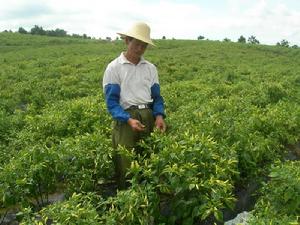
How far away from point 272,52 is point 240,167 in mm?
33391

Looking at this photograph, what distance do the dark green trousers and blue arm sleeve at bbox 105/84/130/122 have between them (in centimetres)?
19

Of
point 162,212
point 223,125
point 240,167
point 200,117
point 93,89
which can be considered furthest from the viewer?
point 93,89

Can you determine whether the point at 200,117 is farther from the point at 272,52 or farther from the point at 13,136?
the point at 272,52

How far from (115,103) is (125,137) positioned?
1.49 feet

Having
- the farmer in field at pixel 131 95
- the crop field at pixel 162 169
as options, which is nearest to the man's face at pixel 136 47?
the farmer in field at pixel 131 95

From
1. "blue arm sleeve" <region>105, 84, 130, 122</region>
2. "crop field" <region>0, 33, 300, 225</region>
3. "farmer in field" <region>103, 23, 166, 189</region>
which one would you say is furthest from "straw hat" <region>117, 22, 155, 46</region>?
"crop field" <region>0, 33, 300, 225</region>

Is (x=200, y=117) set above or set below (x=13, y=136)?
above

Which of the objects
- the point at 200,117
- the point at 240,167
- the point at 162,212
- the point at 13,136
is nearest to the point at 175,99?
the point at 200,117

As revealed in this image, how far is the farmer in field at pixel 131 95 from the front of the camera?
572cm

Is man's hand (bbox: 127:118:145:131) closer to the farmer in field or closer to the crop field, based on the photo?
the farmer in field

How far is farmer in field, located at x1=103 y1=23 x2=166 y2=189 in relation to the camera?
5719 millimetres

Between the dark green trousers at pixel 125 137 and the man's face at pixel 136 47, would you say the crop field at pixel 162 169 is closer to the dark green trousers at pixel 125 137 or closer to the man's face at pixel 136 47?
the dark green trousers at pixel 125 137

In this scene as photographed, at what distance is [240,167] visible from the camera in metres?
6.44

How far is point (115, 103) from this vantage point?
5.80 metres
